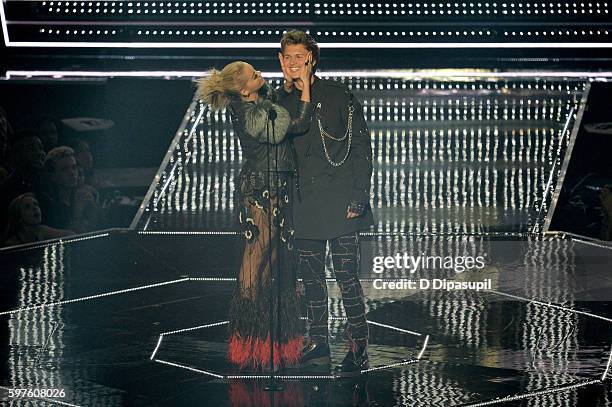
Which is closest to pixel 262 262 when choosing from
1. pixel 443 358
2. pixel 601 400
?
pixel 443 358

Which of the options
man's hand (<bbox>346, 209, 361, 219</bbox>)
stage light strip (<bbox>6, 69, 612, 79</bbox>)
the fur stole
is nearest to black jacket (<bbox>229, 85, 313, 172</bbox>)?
the fur stole

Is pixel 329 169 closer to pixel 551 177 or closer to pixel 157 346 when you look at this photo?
pixel 157 346

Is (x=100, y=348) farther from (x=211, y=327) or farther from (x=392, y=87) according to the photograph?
(x=392, y=87)

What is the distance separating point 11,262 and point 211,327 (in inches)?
63.9

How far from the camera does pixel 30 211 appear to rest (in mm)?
6863

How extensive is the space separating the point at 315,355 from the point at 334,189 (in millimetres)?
594

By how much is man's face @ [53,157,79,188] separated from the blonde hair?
2.47 meters

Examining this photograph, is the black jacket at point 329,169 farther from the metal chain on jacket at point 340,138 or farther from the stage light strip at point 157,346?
the stage light strip at point 157,346

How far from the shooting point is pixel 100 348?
5.04 meters

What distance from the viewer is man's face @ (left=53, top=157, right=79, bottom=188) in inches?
273

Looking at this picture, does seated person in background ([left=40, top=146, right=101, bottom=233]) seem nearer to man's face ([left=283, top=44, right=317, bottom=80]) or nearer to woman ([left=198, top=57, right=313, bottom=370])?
woman ([left=198, top=57, right=313, bottom=370])
